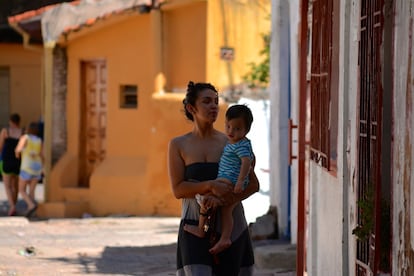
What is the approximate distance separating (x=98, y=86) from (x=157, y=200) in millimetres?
2760

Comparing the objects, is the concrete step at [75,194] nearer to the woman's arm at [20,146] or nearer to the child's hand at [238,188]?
the woman's arm at [20,146]

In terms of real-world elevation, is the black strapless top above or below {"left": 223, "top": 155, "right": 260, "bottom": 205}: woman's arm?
above

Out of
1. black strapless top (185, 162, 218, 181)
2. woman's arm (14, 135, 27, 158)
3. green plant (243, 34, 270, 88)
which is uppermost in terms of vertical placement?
green plant (243, 34, 270, 88)

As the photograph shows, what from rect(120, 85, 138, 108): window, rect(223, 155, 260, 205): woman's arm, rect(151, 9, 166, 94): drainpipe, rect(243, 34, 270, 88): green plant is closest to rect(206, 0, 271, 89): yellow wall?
rect(243, 34, 270, 88): green plant

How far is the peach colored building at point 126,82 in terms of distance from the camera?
63.0ft

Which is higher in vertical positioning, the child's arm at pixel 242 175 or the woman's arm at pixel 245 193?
the child's arm at pixel 242 175

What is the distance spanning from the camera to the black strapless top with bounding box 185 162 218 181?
7164mm

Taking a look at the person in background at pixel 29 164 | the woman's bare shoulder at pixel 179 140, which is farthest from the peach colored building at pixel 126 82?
the woman's bare shoulder at pixel 179 140

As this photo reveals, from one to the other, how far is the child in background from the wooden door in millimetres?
13923

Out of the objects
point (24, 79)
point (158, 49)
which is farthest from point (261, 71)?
point (24, 79)

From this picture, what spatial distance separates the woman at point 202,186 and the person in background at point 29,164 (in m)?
12.2

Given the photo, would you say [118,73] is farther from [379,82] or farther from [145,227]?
[379,82]

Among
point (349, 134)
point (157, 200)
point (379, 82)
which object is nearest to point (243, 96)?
point (157, 200)

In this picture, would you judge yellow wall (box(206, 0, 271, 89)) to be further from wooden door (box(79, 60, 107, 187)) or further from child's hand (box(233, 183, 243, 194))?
child's hand (box(233, 183, 243, 194))
